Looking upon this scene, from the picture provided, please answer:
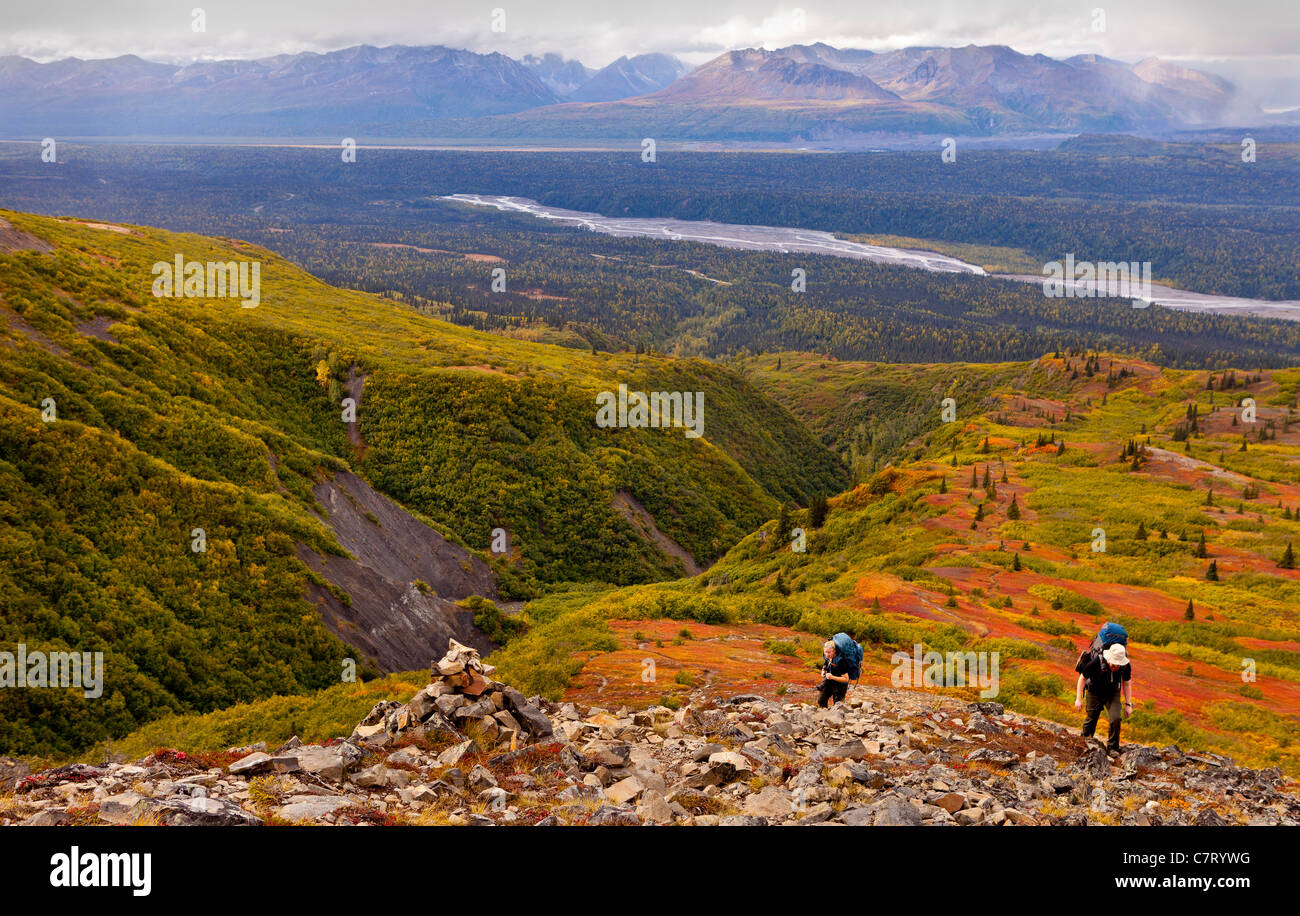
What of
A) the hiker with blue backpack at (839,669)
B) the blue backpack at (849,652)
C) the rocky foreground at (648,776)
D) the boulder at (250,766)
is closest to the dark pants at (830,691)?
the hiker with blue backpack at (839,669)

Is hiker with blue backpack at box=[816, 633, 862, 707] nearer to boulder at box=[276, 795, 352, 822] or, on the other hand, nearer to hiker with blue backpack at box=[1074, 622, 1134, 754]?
hiker with blue backpack at box=[1074, 622, 1134, 754]

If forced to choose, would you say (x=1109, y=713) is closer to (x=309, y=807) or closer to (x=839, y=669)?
(x=839, y=669)

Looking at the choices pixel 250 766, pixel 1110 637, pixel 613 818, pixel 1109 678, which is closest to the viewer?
pixel 613 818

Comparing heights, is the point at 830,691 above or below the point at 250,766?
below

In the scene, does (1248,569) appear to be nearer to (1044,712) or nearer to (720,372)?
(1044,712)

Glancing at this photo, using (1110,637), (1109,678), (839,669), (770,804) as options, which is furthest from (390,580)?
(1110,637)

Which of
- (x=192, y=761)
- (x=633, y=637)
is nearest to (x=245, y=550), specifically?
(x=633, y=637)

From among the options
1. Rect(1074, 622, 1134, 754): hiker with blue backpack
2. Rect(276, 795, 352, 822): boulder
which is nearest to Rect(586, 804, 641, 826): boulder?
Rect(276, 795, 352, 822): boulder
